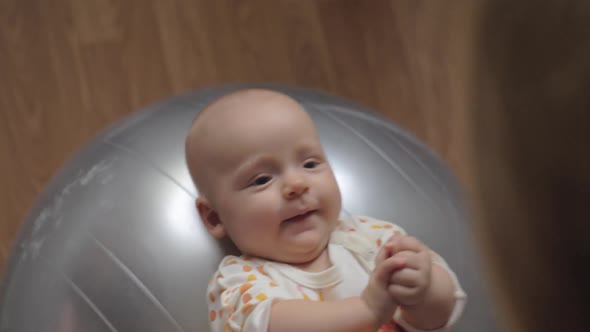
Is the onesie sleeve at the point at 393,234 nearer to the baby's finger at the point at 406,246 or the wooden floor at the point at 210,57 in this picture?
the baby's finger at the point at 406,246

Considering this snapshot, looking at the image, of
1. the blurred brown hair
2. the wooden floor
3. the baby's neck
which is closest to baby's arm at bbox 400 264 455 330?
the baby's neck

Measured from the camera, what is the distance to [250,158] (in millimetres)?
796

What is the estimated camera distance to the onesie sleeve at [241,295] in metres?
0.71

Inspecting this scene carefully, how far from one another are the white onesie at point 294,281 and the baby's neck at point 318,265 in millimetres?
11

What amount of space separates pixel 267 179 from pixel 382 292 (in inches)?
8.5

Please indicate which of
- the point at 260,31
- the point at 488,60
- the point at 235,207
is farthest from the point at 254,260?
the point at 260,31

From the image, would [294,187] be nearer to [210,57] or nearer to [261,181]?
[261,181]

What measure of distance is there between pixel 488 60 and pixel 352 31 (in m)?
1.30

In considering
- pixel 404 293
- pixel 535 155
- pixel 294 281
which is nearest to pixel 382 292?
pixel 404 293

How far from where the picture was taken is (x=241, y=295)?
2.42ft

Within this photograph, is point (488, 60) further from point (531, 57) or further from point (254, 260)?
point (254, 260)

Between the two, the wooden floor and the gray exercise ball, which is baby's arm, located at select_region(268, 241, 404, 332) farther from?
the wooden floor

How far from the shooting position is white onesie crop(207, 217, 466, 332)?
72cm

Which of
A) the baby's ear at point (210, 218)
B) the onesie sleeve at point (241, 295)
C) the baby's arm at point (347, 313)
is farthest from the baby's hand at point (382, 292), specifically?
the baby's ear at point (210, 218)
